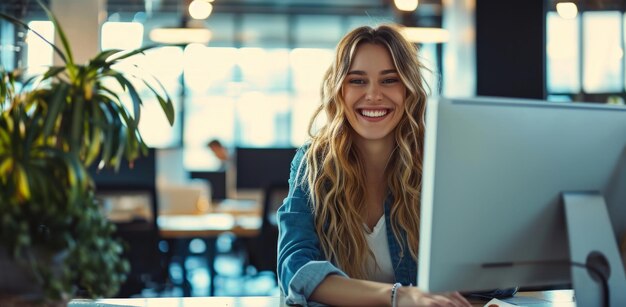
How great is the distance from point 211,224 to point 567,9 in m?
2.84

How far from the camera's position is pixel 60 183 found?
4.96 feet

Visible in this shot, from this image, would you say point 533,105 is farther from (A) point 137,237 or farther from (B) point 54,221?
(A) point 137,237

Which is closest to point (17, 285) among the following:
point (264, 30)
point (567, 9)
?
point (567, 9)

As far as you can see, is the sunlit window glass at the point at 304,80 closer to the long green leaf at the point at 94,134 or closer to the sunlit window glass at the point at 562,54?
the sunlit window glass at the point at 562,54

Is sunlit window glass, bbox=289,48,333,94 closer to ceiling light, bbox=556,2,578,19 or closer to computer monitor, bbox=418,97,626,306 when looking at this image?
ceiling light, bbox=556,2,578,19

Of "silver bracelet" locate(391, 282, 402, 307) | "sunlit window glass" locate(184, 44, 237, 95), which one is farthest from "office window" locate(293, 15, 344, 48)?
"silver bracelet" locate(391, 282, 402, 307)

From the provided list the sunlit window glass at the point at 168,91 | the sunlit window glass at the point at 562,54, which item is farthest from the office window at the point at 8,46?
the sunlit window glass at the point at 168,91

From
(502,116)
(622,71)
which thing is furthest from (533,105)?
(622,71)

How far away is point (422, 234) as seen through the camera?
152cm

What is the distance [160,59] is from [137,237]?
27.0 ft

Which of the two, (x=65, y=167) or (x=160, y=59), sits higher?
(x=160, y=59)

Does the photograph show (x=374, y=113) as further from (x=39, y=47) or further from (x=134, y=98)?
(x=39, y=47)

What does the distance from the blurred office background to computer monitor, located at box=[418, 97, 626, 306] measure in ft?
2.45

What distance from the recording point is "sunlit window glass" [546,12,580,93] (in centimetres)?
611
